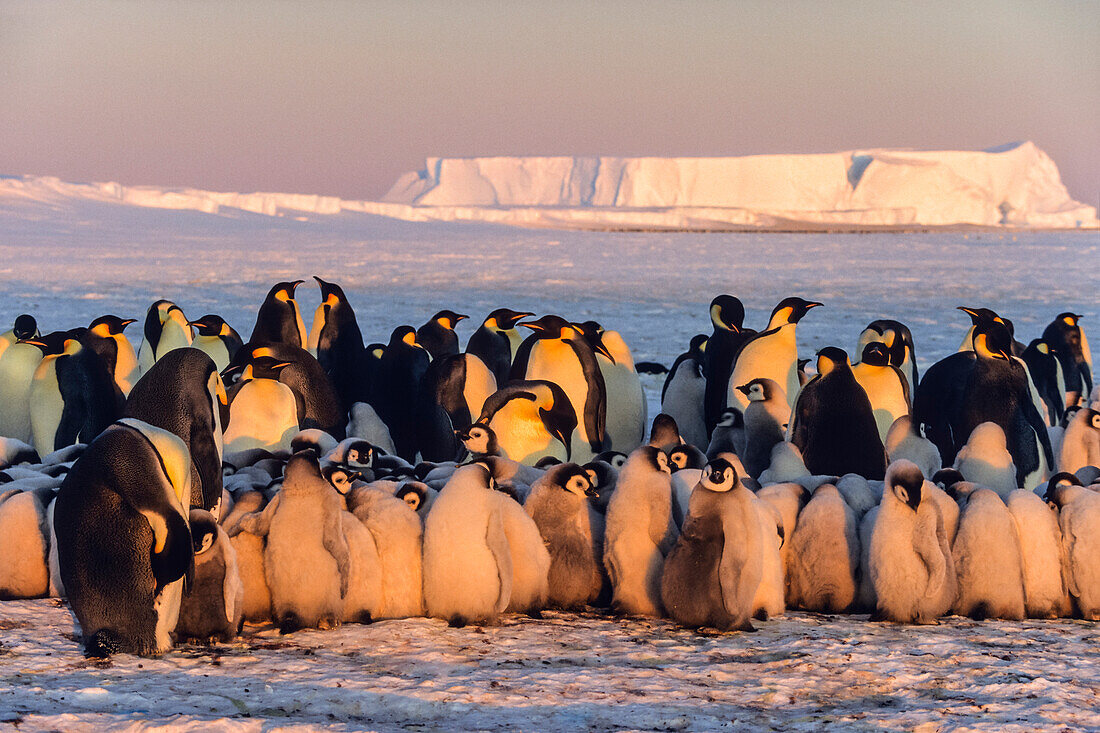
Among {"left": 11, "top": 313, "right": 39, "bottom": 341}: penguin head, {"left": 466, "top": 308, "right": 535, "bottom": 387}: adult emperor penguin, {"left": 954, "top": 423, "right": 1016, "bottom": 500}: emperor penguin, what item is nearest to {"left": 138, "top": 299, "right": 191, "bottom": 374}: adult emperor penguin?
{"left": 11, "top": 313, "right": 39, "bottom": 341}: penguin head

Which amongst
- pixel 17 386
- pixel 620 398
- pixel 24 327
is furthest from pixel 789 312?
pixel 24 327

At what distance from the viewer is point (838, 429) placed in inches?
211

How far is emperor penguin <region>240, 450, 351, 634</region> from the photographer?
Result: 369 cm

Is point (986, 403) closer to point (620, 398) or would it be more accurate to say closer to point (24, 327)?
point (620, 398)

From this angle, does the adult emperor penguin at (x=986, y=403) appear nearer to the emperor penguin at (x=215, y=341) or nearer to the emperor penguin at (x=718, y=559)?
the emperor penguin at (x=718, y=559)

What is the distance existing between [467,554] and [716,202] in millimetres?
113974

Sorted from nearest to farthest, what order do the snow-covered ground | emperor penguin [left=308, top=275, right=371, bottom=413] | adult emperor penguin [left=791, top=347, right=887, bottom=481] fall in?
the snow-covered ground < adult emperor penguin [left=791, top=347, right=887, bottom=481] < emperor penguin [left=308, top=275, right=371, bottom=413]

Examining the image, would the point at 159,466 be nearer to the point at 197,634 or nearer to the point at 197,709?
the point at 197,634

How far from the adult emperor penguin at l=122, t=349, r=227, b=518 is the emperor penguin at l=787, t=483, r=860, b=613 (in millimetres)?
2006

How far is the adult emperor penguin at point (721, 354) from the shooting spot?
698cm

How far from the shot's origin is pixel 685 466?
467 cm

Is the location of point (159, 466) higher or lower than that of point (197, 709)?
higher

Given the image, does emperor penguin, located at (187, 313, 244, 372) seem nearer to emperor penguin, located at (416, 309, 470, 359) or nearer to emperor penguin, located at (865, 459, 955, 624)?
emperor penguin, located at (416, 309, 470, 359)

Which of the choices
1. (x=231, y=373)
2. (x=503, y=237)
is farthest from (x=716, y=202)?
(x=231, y=373)
